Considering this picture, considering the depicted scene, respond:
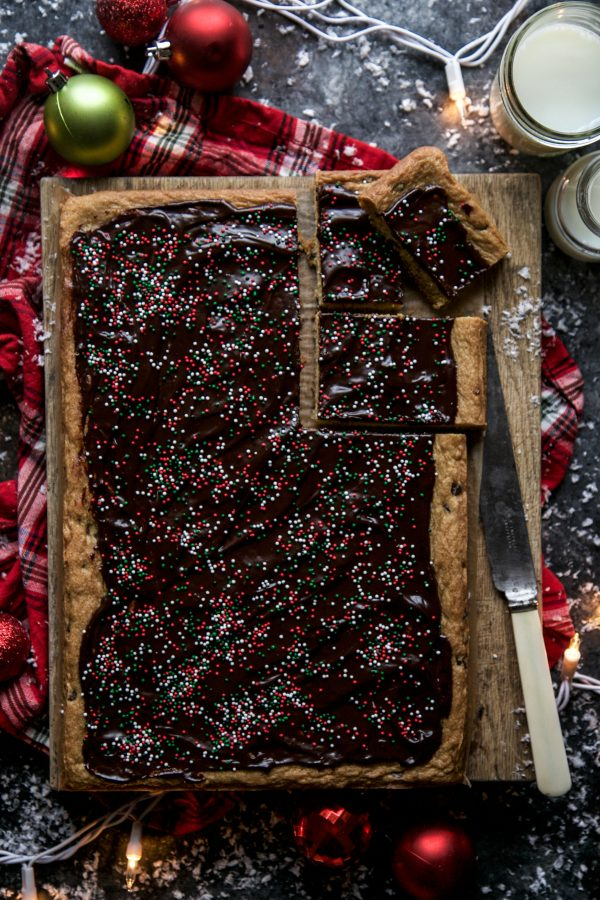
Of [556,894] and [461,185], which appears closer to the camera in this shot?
[461,185]

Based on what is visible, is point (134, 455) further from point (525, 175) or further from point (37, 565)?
point (525, 175)

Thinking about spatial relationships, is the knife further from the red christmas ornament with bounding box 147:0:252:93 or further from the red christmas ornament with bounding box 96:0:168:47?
the red christmas ornament with bounding box 96:0:168:47

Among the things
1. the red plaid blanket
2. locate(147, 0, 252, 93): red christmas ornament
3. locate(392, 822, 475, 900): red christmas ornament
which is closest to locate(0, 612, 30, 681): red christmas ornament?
the red plaid blanket

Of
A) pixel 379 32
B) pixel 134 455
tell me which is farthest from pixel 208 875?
pixel 379 32

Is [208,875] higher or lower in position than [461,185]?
lower

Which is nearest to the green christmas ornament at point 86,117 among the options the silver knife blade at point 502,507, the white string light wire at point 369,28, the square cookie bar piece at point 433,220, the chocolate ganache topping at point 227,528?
the chocolate ganache topping at point 227,528

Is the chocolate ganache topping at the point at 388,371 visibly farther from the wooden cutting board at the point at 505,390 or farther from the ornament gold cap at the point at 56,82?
the ornament gold cap at the point at 56,82

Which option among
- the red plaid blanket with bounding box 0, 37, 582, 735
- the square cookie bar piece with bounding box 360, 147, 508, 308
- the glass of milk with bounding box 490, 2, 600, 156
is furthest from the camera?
the red plaid blanket with bounding box 0, 37, 582, 735
